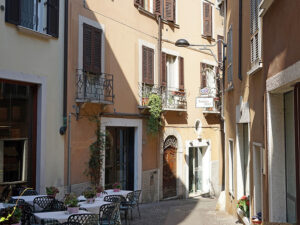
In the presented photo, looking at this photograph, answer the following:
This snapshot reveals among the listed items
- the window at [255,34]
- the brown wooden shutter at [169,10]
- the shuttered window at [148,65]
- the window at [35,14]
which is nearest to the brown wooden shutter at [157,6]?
the brown wooden shutter at [169,10]

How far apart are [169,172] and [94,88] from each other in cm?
609

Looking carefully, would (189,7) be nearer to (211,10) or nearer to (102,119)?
(211,10)

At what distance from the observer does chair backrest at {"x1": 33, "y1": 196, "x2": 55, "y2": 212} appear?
29.8ft

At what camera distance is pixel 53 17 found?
1150cm

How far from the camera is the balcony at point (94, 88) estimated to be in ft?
41.5

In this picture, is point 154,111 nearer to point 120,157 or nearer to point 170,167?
point 120,157

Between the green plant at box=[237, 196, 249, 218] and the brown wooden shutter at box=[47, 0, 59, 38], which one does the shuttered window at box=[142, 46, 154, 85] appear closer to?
the brown wooden shutter at box=[47, 0, 59, 38]

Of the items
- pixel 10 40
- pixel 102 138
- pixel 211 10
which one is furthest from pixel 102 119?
pixel 211 10

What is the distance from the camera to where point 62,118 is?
11.9m

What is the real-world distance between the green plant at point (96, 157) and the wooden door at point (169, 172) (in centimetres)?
459

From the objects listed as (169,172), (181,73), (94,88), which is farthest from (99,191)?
(181,73)

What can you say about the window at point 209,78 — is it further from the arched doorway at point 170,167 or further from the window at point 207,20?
the arched doorway at point 170,167

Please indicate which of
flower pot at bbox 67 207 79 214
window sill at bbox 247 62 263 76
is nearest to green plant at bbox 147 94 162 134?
window sill at bbox 247 62 263 76

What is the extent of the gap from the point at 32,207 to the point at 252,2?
6160 mm
